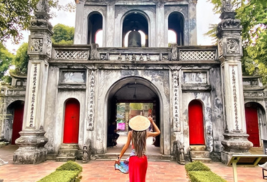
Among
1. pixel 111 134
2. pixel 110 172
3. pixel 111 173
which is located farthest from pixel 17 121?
pixel 111 173

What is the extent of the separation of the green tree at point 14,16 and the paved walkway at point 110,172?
17.9 ft

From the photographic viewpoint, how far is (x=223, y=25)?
8.70m

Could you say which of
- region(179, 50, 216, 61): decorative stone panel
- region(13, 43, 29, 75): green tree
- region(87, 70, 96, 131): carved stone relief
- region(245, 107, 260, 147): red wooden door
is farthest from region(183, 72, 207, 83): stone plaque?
region(13, 43, 29, 75): green tree

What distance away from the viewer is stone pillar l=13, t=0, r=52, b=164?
25.6ft

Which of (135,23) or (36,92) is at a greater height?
(135,23)

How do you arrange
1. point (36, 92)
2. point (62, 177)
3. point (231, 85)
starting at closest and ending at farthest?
point (62, 177), point (231, 85), point (36, 92)

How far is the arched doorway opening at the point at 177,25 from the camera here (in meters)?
12.9

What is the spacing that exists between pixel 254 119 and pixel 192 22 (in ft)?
23.9

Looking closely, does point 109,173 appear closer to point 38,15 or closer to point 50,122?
point 50,122

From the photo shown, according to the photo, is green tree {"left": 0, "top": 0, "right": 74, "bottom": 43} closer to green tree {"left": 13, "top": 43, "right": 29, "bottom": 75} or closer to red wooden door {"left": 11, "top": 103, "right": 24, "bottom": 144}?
red wooden door {"left": 11, "top": 103, "right": 24, "bottom": 144}

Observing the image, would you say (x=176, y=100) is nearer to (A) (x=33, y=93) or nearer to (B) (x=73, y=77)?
(B) (x=73, y=77)

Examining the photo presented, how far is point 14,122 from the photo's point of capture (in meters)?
13.2

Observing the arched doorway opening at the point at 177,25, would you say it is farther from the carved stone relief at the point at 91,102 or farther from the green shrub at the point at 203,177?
the green shrub at the point at 203,177

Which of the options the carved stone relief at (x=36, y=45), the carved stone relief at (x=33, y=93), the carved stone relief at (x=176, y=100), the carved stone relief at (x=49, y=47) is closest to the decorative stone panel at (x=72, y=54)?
the carved stone relief at (x=49, y=47)
